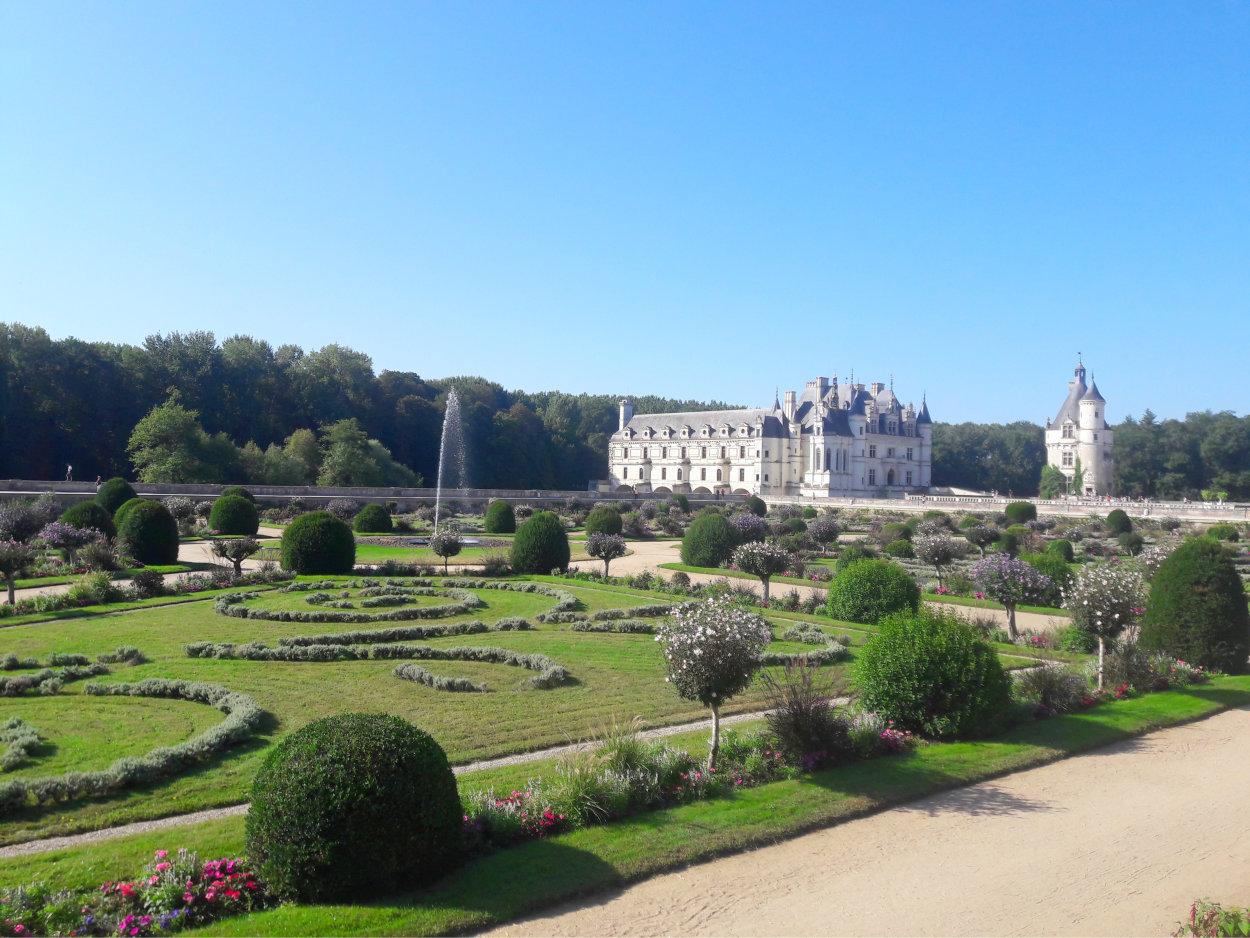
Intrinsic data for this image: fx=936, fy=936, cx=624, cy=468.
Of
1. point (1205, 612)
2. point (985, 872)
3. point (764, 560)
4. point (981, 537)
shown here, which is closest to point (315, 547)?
point (764, 560)

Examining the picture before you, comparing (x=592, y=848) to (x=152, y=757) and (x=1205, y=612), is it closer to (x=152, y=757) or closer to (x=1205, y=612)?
(x=152, y=757)

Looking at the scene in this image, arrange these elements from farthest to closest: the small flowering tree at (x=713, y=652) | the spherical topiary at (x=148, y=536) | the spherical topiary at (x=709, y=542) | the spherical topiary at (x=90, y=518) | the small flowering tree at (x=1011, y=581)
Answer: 1. the spherical topiary at (x=709, y=542)
2. the spherical topiary at (x=90, y=518)
3. the spherical topiary at (x=148, y=536)
4. the small flowering tree at (x=1011, y=581)
5. the small flowering tree at (x=713, y=652)

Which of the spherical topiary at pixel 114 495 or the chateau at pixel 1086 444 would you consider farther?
the chateau at pixel 1086 444

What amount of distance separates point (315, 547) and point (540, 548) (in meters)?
5.49

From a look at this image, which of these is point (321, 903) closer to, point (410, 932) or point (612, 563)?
point (410, 932)

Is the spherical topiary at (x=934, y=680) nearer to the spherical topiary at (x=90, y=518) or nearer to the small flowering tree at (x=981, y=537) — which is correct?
the spherical topiary at (x=90, y=518)

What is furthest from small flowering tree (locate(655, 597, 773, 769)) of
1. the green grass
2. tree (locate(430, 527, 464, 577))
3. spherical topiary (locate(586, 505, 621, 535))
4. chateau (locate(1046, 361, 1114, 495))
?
chateau (locate(1046, 361, 1114, 495))

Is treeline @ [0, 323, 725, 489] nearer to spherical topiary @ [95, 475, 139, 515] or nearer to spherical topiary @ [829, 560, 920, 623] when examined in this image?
spherical topiary @ [95, 475, 139, 515]

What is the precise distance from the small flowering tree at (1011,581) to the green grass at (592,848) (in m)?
6.47

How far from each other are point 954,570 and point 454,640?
14.9m

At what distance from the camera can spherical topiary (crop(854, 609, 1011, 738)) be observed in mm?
9680

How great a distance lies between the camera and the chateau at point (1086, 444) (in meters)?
78.2

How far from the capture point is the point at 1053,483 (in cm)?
8025

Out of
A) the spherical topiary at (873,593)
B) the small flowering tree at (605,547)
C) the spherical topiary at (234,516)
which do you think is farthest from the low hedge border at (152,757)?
the spherical topiary at (234,516)
